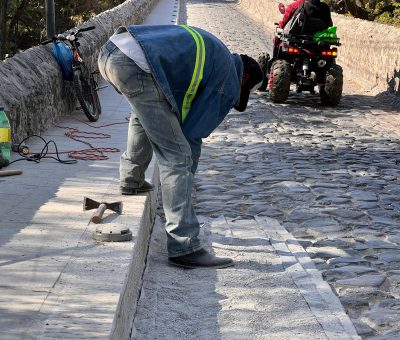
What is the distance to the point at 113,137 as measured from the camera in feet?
29.7

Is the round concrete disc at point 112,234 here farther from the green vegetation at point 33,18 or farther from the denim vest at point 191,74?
the green vegetation at point 33,18

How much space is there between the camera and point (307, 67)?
1356cm

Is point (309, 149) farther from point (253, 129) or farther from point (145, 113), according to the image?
point (145, 113)

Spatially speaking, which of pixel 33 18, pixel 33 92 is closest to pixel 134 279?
pixel 33 92

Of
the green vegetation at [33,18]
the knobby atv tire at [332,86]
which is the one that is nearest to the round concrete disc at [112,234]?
the knobby atv tire at [332,86]

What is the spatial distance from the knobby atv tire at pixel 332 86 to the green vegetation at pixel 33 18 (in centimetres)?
2259

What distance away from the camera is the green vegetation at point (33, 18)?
36.7 metres

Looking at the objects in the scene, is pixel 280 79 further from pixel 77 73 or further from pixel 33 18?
pixel 33 18

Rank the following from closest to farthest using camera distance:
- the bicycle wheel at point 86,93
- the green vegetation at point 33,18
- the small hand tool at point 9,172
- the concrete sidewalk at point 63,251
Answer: the concrete sidewalk at point 63,251 < the small hand tool at point 9,172 < the bicycle wheel at point 86,93 < the green vegetation at point 33,18

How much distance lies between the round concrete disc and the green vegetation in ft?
97.6

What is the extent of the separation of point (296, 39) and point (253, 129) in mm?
2718

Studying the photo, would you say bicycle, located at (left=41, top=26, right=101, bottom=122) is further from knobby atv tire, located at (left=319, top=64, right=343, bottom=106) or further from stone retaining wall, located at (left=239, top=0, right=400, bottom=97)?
stone retaining wall, located at (left=239, top=0, right=400, bottom=97)

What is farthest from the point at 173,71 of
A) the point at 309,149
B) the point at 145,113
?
the point at 309,149

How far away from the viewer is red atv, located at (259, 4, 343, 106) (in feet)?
43.5
